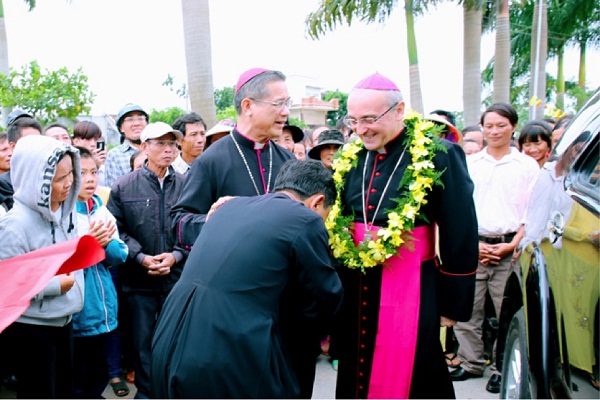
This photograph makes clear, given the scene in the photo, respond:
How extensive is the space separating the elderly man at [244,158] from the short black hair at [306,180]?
666 mm

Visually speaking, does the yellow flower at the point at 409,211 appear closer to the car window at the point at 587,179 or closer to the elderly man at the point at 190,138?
the car window at the point at 587,179

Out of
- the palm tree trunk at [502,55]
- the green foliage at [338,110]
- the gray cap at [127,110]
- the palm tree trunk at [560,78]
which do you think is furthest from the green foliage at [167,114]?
the gray cap at [127,110]

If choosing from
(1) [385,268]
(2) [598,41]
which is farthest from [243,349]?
(2) [598,41]

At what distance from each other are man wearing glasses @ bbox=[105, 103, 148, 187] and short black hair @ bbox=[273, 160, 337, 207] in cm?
386

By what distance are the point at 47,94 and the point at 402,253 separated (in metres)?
9.29

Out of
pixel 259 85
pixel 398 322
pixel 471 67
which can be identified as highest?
pixel 471 67

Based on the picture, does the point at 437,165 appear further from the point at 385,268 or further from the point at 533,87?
the point at 533,87

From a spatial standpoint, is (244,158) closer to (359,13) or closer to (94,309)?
(94,309)

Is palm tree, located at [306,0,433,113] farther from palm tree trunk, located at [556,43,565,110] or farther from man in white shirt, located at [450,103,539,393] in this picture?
palm tree trunk, located at [556,43,565,110]

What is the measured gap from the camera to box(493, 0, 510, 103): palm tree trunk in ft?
47.6

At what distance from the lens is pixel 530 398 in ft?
7.72

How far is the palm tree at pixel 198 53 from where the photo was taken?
7832mm

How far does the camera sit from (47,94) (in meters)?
10.3

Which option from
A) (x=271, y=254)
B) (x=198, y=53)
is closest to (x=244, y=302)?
(x=271, y=254)
